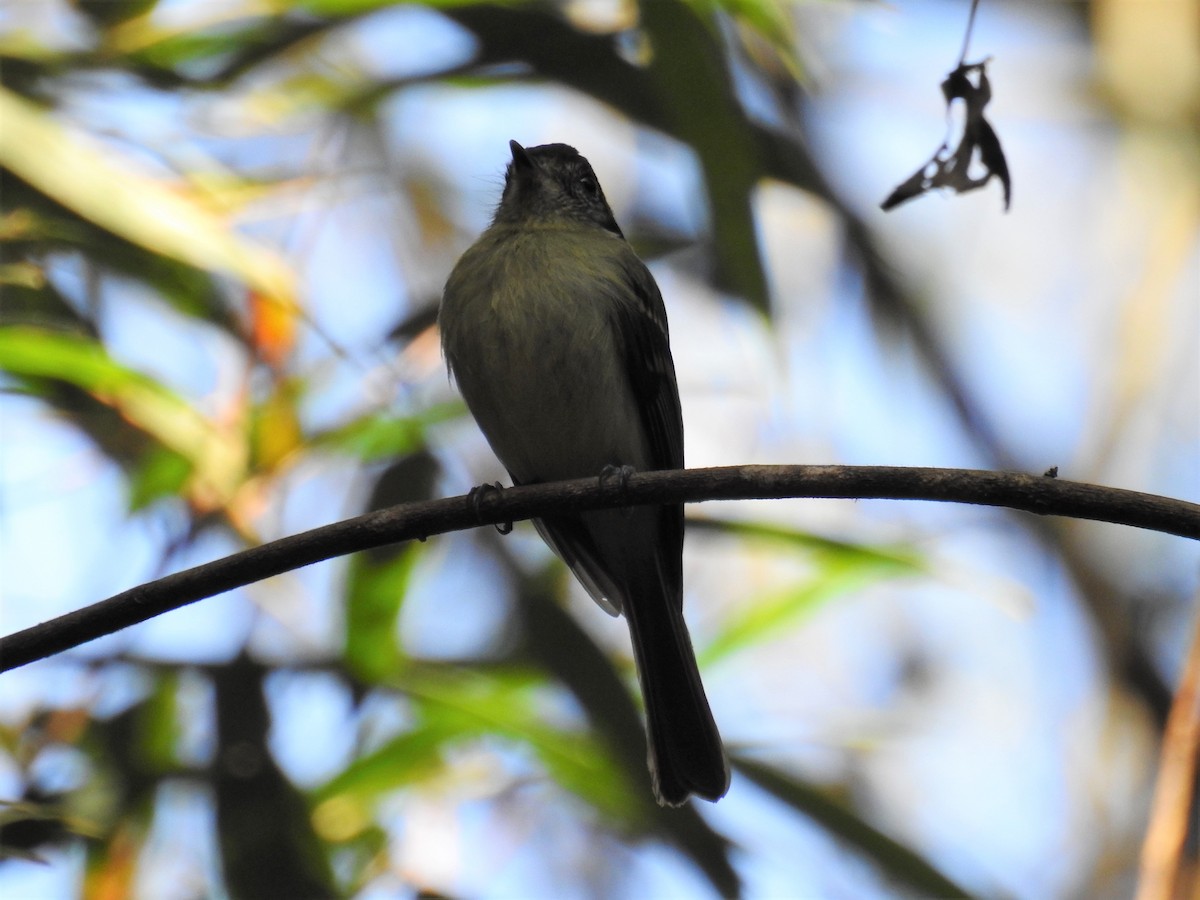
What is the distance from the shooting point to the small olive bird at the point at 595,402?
11.9 ft

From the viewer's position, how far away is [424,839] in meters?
5.01

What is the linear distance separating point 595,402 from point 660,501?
→ 4.46 feet

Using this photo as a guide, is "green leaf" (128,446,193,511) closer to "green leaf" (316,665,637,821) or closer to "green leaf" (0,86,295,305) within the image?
"green leaf" (0,86,295,305)

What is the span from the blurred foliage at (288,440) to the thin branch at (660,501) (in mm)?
1683

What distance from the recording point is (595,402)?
3693 mm

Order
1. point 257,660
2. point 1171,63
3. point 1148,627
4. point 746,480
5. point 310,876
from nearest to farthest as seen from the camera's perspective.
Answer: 1. point 746,480
2. point 310,876
3. point 257,660
4. point 1148,627
5. point 1171,63

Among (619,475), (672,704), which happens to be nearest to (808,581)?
(672,704)

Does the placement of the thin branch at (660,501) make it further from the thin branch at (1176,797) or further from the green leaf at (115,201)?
the green leaf at (115,201)

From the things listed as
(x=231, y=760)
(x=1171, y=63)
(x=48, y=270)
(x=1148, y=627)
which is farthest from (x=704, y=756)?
(x=1171, y=63)

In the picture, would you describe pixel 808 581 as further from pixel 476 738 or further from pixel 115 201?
pixel 115 201

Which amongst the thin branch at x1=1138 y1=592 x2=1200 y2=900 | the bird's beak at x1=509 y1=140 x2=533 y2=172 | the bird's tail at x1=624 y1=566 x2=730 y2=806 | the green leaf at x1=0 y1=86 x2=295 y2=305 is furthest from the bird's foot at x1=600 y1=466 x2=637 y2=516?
the thin branch at x1=1138 y1=592 x2=1200 y2=900

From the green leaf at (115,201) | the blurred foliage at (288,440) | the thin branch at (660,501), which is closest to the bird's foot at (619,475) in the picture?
the thin branch at (660,501)

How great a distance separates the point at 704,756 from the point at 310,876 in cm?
131

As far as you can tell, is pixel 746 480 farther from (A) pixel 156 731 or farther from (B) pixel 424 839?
(B) pixel 424 839
